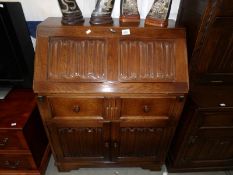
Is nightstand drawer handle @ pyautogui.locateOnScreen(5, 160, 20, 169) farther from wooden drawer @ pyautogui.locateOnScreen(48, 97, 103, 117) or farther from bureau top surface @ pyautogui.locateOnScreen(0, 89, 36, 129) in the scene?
wooden drawer @ pyautogui.locateOnScreen(48, 97, 103, 117)

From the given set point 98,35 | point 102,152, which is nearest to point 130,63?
point 98,35

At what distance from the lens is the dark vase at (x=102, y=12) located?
122cm

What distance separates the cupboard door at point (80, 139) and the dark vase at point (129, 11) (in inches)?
28.0

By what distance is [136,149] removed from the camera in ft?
5.02

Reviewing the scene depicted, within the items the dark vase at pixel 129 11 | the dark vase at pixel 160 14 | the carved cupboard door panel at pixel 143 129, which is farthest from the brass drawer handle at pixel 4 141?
the dark vase at pixel 160 14

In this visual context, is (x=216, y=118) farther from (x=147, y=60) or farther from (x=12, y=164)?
(x=12, y=164)

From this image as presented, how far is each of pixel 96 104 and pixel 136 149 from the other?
555mm

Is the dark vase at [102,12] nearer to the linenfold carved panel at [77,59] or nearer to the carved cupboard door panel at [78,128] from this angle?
the linenfold carved panel at [77,59]

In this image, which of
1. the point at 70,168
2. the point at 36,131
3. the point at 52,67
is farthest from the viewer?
the point at 70,168

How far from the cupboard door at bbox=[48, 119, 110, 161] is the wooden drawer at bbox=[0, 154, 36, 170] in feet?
0.68

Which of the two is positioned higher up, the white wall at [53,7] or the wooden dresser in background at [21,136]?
the white wall at [53,7]

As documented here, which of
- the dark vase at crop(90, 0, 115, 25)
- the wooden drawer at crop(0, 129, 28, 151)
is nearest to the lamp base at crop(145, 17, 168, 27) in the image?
the dark vase at crop(90, 0, 115, 25)

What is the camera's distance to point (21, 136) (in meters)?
1.30

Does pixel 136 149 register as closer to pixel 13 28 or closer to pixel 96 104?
pixel 96 104
